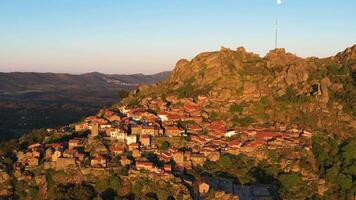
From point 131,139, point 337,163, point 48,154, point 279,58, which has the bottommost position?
point 337,163

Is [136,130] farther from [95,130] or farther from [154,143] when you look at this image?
[95,130]

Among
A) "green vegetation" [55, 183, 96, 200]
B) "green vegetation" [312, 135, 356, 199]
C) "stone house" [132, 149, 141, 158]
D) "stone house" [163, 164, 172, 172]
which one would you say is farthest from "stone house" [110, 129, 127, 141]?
"green vegetation" [312, 135, 356, 199]

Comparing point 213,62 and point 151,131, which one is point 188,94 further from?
point 151,131

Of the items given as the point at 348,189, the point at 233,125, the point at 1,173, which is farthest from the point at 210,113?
the point at 1,173

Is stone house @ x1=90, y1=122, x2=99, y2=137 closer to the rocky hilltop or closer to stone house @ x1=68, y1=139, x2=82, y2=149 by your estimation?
stone house @ x1=68, y1=139, x2=82, y2=149

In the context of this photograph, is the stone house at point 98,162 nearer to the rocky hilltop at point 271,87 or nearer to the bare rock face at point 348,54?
the rocky hilltop at point 271,87

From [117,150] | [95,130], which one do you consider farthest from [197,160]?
[95,130]
